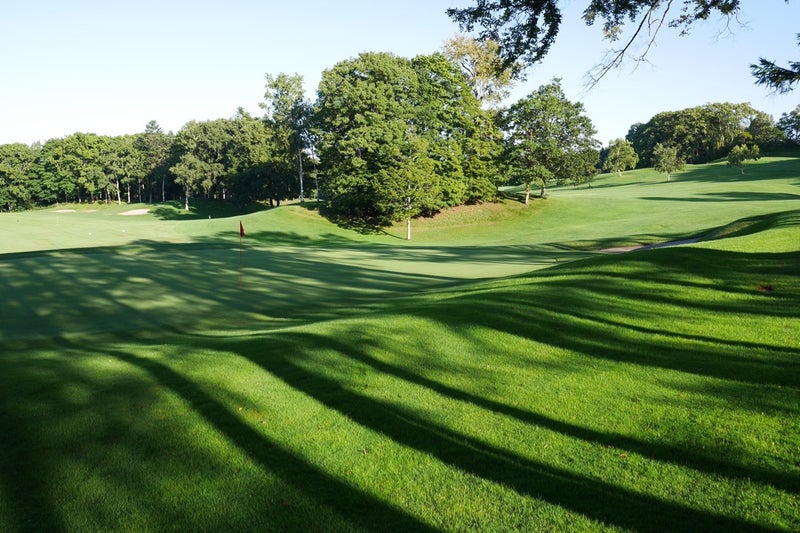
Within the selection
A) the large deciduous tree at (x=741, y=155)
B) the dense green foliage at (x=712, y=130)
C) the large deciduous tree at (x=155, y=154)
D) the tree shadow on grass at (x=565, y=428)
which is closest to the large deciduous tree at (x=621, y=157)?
the dense green foliage at (x=712, y=130)

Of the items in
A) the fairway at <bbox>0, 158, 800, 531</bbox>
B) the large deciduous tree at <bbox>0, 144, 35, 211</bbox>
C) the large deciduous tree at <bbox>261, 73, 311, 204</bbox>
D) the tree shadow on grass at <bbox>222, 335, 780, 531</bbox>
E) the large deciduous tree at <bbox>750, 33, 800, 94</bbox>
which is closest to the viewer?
the tree shadow on grass at <bbox>222, 335, 780, 531</bbox>

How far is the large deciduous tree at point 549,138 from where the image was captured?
60.4 meters

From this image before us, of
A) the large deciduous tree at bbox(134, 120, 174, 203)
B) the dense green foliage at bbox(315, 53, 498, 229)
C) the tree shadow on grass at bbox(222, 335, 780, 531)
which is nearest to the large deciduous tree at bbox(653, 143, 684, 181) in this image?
the dense green foliage at bbox(315, 53, 498, 229)

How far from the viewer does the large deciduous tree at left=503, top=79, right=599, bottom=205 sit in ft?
198

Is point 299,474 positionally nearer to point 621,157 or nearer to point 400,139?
point 400,139

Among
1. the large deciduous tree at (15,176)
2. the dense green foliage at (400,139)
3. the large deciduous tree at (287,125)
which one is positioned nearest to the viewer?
the dense green foliage at (400,139)

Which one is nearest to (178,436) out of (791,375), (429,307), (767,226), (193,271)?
(429,307)

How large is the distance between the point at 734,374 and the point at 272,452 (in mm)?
5972

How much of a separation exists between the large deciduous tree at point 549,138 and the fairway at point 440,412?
4817 centimetres

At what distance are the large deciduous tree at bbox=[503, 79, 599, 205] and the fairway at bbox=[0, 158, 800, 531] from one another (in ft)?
158

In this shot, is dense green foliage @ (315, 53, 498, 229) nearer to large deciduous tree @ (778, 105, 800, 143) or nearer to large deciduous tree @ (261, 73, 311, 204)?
large deciduous tree @ (261, 73, 311, 204)

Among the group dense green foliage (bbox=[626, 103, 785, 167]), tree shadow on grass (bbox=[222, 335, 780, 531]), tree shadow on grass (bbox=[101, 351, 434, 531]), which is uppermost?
dense green foliage (bbox=[626, 103, 785, 167])

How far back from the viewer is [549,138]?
6109cm

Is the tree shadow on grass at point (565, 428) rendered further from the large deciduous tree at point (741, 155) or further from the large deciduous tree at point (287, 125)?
the large deciduous tree at point (741, 155)
